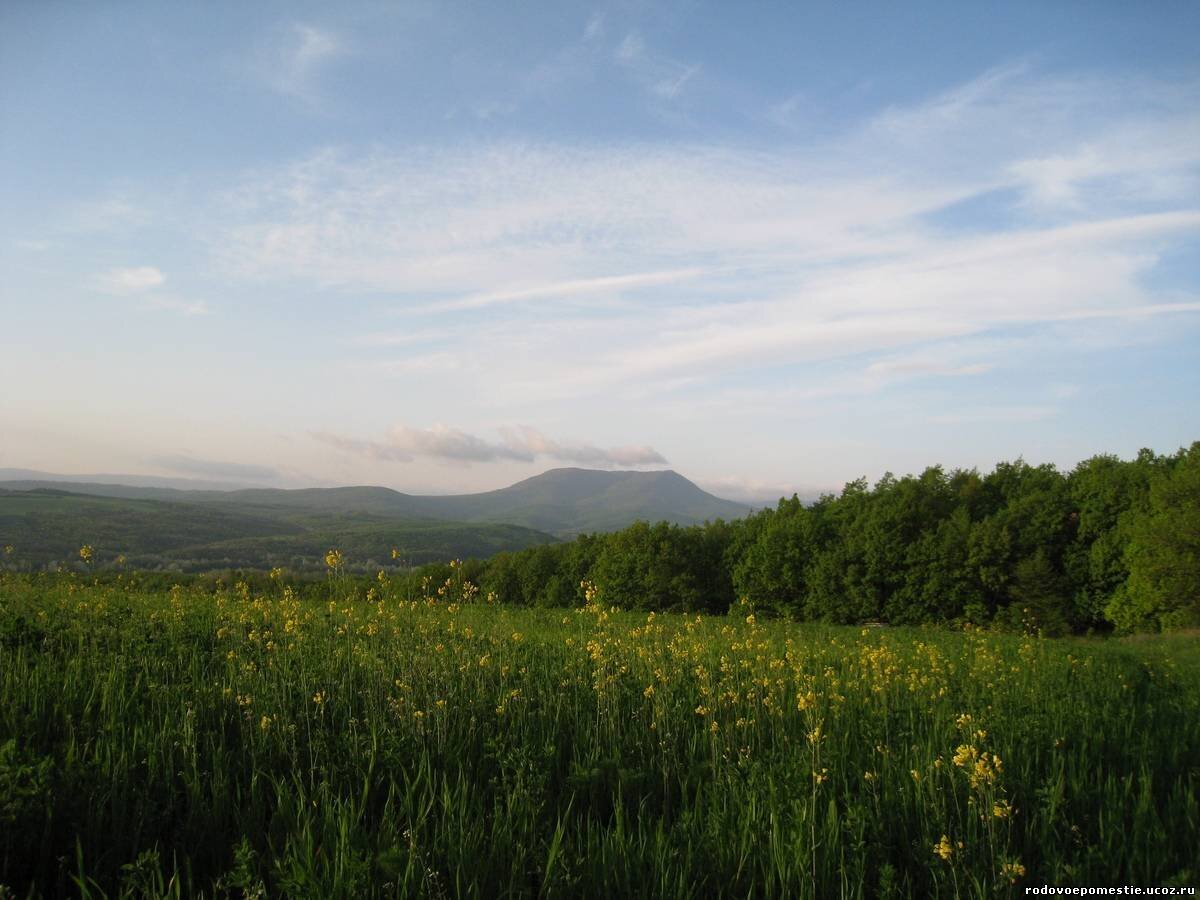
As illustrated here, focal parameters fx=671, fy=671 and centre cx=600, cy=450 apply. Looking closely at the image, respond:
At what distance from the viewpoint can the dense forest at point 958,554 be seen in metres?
37.5

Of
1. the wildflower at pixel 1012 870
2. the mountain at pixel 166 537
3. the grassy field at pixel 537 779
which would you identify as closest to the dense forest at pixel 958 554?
the grassy field at pixel 537 779

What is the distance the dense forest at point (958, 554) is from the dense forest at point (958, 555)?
3.6 inches

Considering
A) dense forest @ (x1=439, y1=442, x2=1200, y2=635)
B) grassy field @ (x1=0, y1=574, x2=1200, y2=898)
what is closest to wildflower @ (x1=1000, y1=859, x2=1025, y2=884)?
grassy field @ (x1=0, y1=574, x2=1200, y2=898)

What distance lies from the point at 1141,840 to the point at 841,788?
1.67m

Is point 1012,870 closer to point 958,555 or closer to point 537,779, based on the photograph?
point 537,779

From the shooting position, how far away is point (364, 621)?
9984 mm

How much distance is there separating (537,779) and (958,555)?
45.5 metres

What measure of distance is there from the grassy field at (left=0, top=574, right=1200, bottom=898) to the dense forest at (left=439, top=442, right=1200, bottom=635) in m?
29.6

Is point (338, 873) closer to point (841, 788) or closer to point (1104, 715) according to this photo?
point (841, 788)

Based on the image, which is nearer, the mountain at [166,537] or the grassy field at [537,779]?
the grassy field at [537,779]

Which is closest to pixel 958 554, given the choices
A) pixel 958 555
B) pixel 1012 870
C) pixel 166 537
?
pixel 958 555

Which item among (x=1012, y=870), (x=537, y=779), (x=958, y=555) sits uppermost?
(x=1012, y=870)

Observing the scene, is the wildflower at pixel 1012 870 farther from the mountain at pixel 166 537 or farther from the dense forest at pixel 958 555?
the mountain at pixel 166 537

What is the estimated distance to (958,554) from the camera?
42.9 meters
